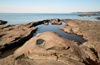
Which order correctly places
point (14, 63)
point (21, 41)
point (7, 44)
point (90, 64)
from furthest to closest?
point (21, 41) → point (7, 44) → point (90, 64) → point (14, 63)

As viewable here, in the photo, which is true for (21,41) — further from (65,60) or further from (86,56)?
(86,56)

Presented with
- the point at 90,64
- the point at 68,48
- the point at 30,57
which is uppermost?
the point at 68,48

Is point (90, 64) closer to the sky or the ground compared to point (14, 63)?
closer to the ground

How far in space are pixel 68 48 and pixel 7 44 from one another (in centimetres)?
1036

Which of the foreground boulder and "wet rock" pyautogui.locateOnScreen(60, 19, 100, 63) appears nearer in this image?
the foreground boulder

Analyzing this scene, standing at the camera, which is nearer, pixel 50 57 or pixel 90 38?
pixel 50 57

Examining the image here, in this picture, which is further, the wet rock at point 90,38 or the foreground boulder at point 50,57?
the wet rock at point 90,38

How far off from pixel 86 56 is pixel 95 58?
3.42 ft

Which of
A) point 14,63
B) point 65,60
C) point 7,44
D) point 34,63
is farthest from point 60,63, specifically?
point 7,44

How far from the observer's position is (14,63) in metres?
6.74

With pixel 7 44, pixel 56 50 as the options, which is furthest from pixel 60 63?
pixel 7 44

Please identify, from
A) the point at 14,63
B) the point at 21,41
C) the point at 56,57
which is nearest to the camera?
the point at 14,63

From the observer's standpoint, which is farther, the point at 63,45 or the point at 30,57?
the point at 63,45

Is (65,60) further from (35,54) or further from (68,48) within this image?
(35,54)
